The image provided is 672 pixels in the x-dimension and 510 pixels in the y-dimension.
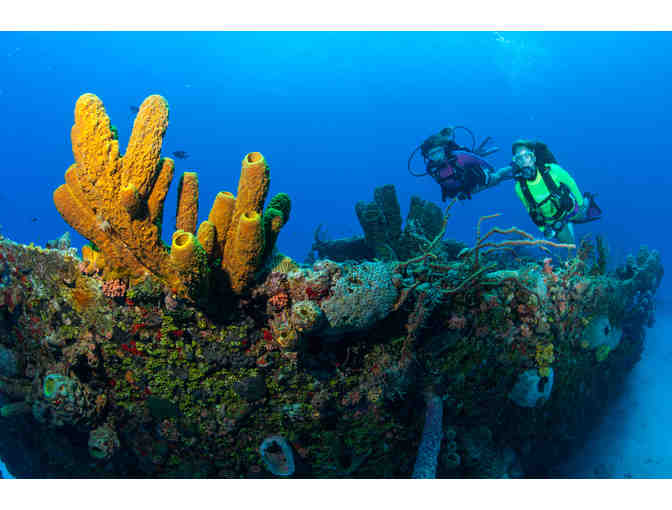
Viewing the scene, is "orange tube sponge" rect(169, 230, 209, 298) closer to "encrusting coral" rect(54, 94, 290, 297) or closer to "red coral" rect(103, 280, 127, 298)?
"encrusting coral" rect(54, 94, 290, 297)

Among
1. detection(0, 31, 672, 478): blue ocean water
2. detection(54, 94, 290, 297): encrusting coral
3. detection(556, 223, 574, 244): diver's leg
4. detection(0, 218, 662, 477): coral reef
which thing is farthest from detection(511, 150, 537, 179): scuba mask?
detection(0, 31, 672, 478): blue ocean water

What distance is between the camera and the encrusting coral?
211cm

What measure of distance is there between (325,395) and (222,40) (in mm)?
103348

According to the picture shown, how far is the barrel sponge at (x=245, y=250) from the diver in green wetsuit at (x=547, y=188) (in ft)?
18.7

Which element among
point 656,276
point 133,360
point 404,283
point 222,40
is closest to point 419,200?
point 404,283

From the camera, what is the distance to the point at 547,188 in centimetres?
619

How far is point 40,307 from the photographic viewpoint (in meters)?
2.79

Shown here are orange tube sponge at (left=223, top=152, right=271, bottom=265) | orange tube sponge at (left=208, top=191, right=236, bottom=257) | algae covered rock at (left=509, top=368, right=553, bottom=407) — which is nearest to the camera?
orange tube sponge at (left=223, top=152, right=271, bottom=265)

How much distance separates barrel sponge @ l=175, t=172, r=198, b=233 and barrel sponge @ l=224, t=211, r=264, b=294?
50 cm


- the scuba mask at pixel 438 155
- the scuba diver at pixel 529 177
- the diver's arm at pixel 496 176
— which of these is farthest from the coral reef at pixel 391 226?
the diver's arm at pixel 496 176

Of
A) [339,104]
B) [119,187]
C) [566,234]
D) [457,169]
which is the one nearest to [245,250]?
[119,187]

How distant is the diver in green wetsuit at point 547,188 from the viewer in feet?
20.2

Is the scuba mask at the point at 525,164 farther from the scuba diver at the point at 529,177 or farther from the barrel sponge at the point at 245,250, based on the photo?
the barrel sponge at the point at 245,250

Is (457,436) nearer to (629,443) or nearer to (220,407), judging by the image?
(220,407)
